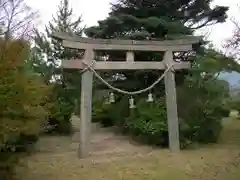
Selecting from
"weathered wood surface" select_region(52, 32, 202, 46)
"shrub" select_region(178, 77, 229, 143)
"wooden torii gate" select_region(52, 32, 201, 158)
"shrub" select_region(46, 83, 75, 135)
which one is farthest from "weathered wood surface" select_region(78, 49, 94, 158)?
"shrub" select_region(46, 83, 75, 135)

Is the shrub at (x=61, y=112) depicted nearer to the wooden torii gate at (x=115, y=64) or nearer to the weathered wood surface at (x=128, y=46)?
the wooden torii gate at (x=115, y=64)

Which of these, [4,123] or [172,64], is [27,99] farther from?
[172,64]

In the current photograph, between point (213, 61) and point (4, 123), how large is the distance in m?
8.40

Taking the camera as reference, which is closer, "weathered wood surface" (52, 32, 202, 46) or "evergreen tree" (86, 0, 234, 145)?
"weathered wood surface" (52, 32, 202, 46)

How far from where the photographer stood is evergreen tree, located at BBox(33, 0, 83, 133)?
16.0m

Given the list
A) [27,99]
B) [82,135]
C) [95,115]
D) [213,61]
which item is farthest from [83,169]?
[95,115]

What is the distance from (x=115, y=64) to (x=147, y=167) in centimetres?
331

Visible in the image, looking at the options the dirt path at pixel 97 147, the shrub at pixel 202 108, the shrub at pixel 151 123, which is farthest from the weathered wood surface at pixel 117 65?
the dirt path at pixel 97 147

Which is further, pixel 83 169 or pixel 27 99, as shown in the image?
pixel 83 169

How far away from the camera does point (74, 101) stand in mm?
17703

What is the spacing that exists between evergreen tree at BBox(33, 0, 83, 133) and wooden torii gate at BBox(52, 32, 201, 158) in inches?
187

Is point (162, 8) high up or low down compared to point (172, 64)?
up

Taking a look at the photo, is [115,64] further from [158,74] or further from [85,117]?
[158,74]

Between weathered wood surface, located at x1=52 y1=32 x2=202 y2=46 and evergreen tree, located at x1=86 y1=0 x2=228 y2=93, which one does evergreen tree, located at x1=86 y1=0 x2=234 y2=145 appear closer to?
evergreen tree, located at x1=86 y1=0 x2=228 y2=93
